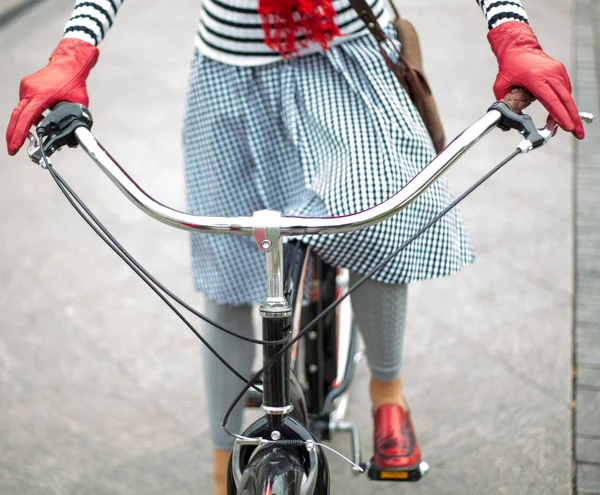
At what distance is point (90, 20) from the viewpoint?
1.87m

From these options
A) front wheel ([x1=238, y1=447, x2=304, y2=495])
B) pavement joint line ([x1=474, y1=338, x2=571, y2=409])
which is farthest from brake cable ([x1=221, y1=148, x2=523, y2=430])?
pavement joint line ([x1=474, y1=338, x2=571, y2=409])

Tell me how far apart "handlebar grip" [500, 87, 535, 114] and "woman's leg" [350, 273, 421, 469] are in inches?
26.5

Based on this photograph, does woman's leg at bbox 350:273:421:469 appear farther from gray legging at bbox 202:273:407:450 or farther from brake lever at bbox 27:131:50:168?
brake lever at bbox 27:131:50:168

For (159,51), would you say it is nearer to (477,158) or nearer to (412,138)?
(477,158)

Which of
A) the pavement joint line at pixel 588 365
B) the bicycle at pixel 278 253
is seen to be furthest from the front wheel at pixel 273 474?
the pavement joint line at pixel 588 365

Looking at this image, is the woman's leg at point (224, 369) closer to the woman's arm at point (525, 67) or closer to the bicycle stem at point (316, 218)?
the bicycle stem at point (316, 218)

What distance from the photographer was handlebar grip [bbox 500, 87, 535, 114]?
62.1 inches

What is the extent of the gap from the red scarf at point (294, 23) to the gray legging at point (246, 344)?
2.01 ft

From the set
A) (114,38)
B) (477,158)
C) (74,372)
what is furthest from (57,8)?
(74,372)

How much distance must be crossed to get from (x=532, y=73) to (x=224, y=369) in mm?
1160

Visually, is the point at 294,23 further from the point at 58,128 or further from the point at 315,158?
the point at 58,128

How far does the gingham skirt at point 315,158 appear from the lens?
1985mm

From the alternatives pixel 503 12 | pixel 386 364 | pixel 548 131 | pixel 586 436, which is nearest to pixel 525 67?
pixel 548 131

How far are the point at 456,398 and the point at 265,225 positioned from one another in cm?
188
